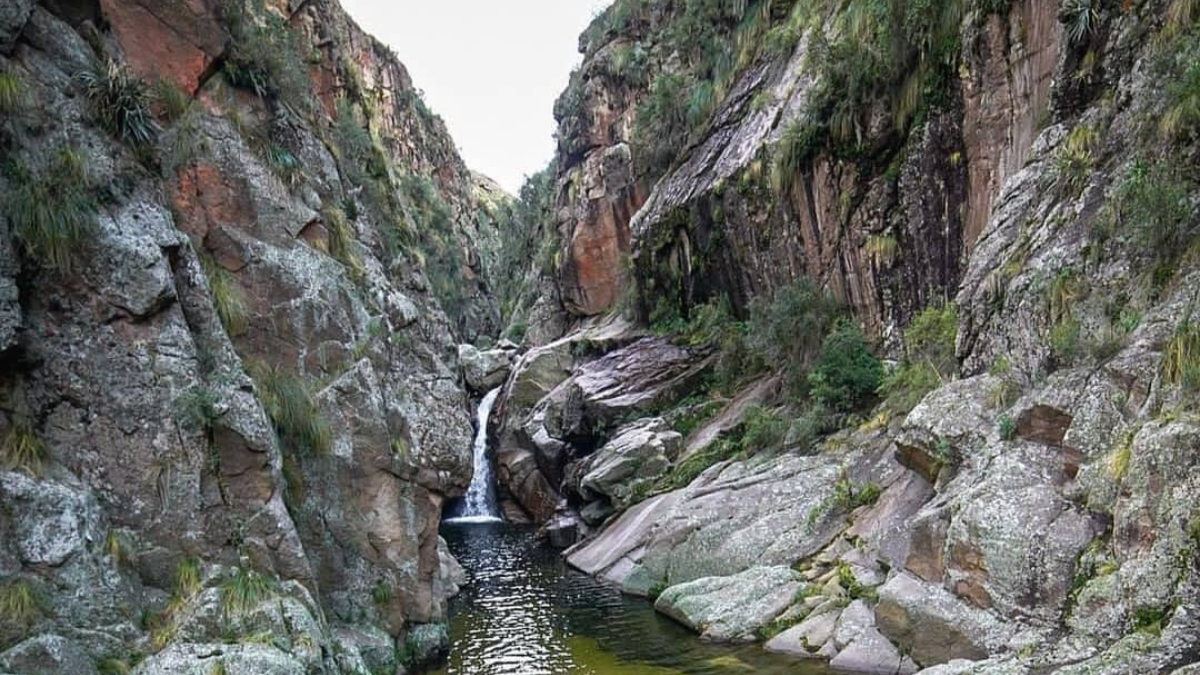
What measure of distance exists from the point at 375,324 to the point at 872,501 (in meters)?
9.70

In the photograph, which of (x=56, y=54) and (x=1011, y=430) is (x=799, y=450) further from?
(x=56, y=54)

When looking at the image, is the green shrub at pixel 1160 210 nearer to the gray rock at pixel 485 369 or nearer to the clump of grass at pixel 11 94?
the clump of grass at pixel 11 94

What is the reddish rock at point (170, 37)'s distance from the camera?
1145cm

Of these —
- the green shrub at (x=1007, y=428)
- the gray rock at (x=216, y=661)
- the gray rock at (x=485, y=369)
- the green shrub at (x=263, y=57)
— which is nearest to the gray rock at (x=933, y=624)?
the green shrub at (x=1007, y=428)

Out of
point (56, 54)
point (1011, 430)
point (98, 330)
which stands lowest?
point (1011, 430)

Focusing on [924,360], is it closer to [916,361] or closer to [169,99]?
[916,361]

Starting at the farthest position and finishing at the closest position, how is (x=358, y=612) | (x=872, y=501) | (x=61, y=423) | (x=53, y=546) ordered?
1. (x=872, y=501)
2. (x=358, y=612)
3. (x=61, y=423)
4. (x=53, y=546)

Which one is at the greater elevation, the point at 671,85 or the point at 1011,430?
the point at 671,85

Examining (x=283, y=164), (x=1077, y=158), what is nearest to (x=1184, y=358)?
(x=1077, y=158)

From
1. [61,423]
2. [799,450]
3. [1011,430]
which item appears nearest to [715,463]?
[799,450]

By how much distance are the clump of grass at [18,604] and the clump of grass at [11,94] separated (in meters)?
4.99

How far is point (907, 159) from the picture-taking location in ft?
63.6

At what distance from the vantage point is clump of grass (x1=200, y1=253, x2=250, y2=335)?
35.3 feet

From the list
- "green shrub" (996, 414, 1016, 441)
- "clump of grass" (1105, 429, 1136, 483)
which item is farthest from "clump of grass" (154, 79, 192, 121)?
"clump of grass" (1105, 429, 1136, 483)
